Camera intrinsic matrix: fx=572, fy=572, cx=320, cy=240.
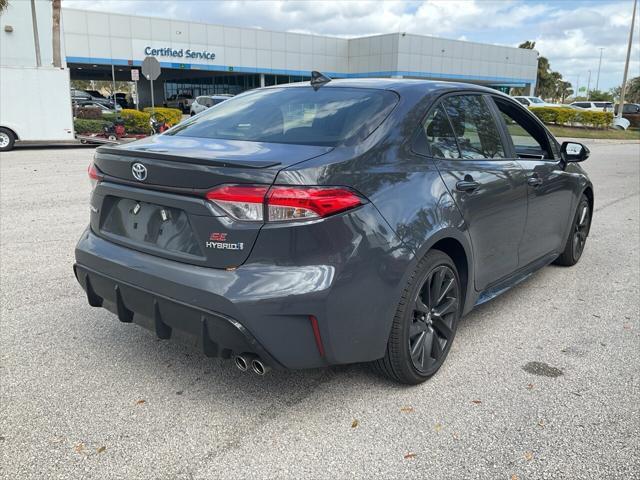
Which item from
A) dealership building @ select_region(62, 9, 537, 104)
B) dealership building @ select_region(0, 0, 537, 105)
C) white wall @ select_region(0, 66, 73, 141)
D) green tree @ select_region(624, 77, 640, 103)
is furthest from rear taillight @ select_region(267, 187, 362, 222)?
green tree @ select_region(624, 77, 640, 103)

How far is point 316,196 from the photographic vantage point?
8.51 ft

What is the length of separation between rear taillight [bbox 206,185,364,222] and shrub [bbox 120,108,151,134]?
19934 millimetres

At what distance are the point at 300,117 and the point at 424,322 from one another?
54.5 inches

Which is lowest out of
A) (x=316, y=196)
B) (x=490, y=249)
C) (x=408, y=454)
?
(x=408, y=454)

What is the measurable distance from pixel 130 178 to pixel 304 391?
151 centimetres

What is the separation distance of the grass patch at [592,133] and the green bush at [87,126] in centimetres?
2368

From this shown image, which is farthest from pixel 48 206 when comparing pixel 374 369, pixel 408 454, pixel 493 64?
pixel 493 64

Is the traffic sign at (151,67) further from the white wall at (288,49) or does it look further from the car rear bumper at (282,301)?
the white wall at (288,49)

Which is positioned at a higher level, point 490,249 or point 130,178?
point 130,178

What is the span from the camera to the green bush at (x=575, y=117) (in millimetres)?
34469

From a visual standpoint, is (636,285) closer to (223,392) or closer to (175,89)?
(223,392)

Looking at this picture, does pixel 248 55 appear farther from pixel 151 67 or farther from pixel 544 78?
pixel 544 78

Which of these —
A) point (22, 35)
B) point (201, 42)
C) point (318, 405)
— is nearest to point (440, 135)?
point (318, 405)

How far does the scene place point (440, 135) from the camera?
345 centimetres
